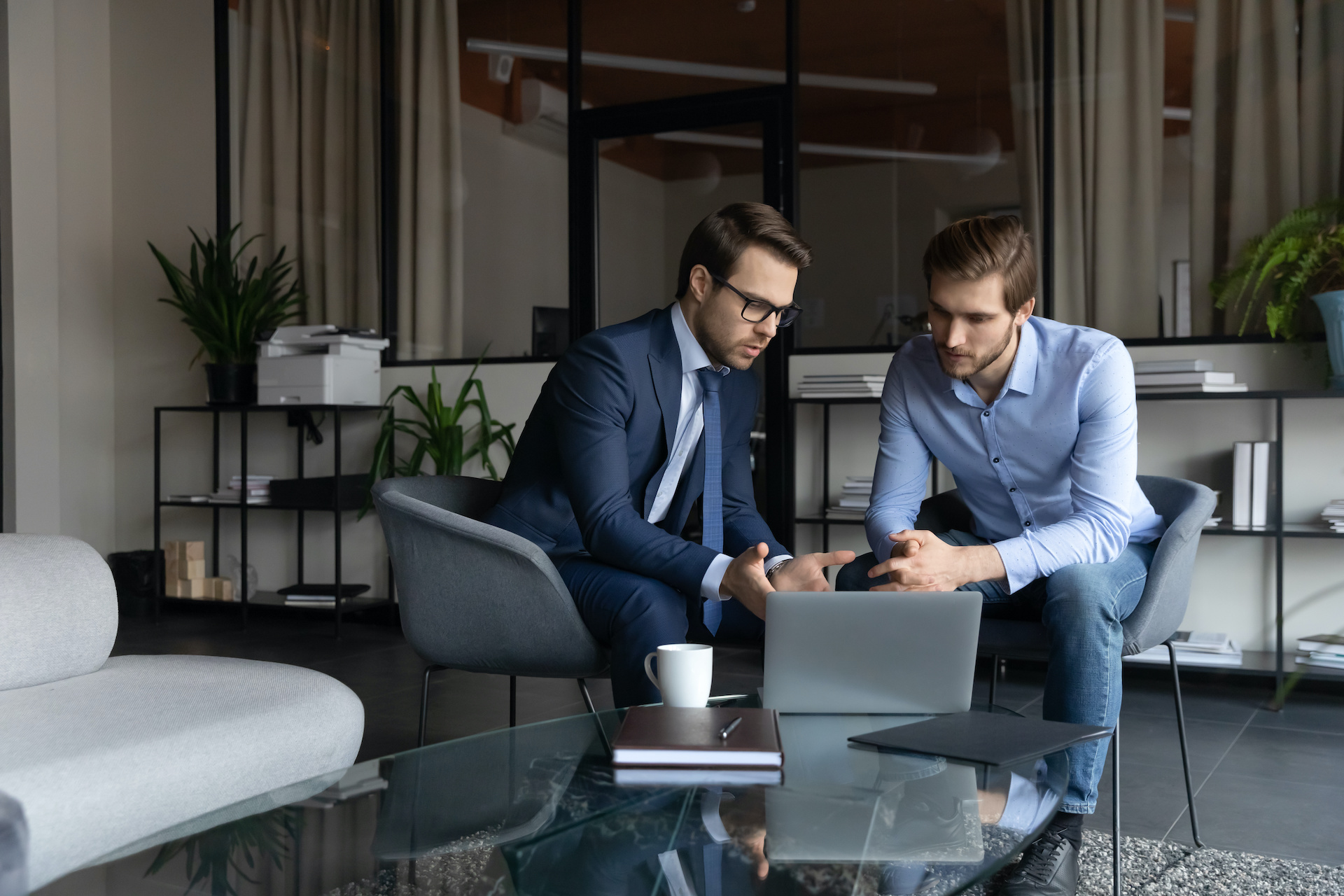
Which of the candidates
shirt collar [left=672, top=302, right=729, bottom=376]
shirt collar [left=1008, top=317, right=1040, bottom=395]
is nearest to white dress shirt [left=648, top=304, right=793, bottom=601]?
shirt collar [left=672, top=302, right=729, bottom=376]

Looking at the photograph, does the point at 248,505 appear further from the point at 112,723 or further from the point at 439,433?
the point at 112,723

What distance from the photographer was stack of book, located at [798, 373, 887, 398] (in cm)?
389

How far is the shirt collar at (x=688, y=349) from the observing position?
2189 mm

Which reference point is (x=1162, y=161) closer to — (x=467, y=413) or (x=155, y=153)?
(x=467, y=413)

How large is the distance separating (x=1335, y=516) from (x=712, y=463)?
2.25 meters

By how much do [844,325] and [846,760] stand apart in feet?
10.3

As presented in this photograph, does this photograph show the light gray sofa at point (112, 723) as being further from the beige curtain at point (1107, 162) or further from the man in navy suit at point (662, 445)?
the beige curtain at point (1107, 162)

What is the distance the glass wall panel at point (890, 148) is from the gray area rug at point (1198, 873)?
238 centimetres

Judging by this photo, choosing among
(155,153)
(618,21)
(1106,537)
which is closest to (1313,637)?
(1106,537)

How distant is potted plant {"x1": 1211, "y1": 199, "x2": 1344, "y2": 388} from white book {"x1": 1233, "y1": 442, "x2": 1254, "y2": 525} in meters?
0.32

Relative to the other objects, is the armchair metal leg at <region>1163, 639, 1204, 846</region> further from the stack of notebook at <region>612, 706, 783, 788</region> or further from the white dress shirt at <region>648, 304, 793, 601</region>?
the stack of notebook at <region>612, 706, 783, 788</region>

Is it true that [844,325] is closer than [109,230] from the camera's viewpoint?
Yes

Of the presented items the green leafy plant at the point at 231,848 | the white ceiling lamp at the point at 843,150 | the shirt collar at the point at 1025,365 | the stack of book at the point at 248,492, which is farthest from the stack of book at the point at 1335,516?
the stack of book at the point at 248,492

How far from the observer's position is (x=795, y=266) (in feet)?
7.14
